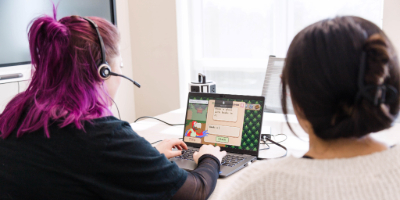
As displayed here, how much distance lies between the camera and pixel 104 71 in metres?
0.93

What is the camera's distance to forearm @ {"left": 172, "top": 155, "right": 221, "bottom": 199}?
0.96 meters

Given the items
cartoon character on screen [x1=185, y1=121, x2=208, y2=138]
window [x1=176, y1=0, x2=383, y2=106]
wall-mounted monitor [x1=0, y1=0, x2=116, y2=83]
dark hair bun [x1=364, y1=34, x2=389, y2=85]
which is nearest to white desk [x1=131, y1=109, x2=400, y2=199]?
cartoon character on screen [x1=185, y1=121, x2=208, y2=138]

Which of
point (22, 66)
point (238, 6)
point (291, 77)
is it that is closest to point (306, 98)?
point (291, 77)

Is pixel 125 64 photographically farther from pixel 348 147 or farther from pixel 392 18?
pixel 348 147

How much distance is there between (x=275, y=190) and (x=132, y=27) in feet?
10.2

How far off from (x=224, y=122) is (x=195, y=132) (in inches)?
5.5

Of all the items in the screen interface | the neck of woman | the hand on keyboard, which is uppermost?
the neck of woman

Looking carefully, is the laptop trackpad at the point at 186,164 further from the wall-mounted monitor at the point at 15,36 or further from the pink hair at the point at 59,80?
the wall-mounted monitor at the point at 15,36

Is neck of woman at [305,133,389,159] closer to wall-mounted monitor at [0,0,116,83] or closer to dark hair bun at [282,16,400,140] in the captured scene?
dark hair bun at [282,16,400,140]

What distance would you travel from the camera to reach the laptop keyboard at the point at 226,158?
1.23 meters

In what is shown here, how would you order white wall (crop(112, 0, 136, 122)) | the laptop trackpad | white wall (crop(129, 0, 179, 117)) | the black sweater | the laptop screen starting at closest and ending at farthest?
1. the black sweater
2. the laptop trackpad
3. the laptop screen
4. white wall (crop(129, 0, 179, 117))
5. white wall (crop(112, 0, 136, 122))

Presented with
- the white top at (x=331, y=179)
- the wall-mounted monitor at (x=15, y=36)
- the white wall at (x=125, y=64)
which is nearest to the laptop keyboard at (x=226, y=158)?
the white top at (x=331, y=179)

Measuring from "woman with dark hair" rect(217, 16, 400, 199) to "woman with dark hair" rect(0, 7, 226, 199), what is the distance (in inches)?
13.3

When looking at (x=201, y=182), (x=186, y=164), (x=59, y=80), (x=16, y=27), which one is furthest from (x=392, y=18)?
(x=16, y=27)
